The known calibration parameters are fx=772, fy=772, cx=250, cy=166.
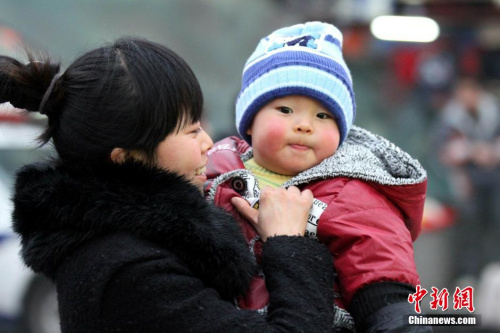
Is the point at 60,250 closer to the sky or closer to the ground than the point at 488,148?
closer to the ground

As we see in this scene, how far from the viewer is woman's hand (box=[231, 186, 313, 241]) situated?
1981 millimetres

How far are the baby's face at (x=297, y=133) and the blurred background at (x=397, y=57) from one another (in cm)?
568

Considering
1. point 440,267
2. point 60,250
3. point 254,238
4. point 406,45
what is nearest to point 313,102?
point 254,238

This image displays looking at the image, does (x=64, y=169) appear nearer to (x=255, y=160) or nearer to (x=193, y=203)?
(x=193, y=203)

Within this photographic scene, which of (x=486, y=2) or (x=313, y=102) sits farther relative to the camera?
(x=486, y=2)

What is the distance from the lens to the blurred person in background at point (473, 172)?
766 centimetres

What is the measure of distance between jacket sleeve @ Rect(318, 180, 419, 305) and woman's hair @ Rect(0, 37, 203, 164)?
0.46m

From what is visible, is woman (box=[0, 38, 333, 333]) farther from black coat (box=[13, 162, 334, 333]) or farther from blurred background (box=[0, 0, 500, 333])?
blurred background (box=[0, 0, 500, 333])

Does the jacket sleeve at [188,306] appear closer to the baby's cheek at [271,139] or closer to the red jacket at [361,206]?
the red jacket at [361,206]

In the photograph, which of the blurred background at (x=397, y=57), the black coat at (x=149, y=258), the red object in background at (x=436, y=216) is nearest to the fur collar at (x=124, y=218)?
the black coat at (x=149, y=258)

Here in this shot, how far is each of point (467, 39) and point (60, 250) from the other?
9386 mm

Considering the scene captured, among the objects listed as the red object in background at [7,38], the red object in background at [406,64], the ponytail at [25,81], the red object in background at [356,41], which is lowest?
the ponytail at [25,81]

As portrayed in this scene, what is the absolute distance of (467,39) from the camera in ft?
34.1

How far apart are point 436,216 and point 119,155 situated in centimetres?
562
